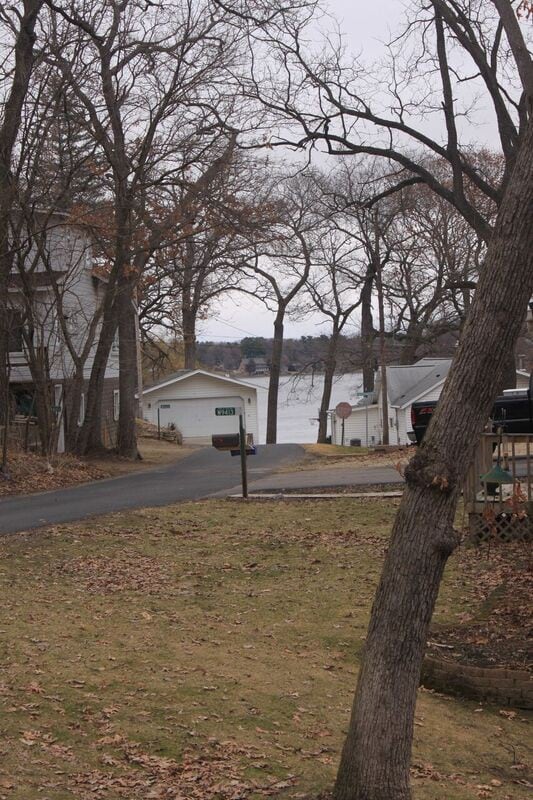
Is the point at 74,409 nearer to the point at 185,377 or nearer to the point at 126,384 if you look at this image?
the point at 126,384

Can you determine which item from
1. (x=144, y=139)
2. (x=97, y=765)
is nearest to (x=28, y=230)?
(x=144, y=139)

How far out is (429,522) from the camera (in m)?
4.60

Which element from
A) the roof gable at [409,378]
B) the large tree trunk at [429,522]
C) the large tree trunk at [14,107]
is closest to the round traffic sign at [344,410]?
the roof gable at [409,378]

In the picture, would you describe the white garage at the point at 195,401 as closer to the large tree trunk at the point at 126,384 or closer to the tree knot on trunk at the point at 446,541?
the large tree trunk at the point at 126,384

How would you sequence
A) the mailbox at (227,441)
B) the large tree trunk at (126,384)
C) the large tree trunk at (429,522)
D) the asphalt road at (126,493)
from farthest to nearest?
1. the large tree trunk at (126,384)
2. the mailbox at (227,441)
3. the asphalt road at (126,493)
4. the large tree trunk at (429,522)

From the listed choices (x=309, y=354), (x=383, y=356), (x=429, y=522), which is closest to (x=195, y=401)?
(x=309, y=354)

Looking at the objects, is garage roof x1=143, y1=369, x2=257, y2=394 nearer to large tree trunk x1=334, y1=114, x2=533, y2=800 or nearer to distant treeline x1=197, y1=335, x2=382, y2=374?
distant treeline x1=197, y1=335, x2=382, y2=374

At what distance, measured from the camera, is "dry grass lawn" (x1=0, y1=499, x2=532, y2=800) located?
5359 mm

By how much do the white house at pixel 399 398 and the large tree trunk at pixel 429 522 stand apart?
128 feet

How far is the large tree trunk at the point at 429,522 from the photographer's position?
4559 millimetres

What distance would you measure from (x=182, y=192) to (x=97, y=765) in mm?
22398

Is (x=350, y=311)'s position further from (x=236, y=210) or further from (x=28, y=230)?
(x=28, y=230)

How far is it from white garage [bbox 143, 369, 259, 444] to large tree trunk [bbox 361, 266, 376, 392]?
22.6 ft

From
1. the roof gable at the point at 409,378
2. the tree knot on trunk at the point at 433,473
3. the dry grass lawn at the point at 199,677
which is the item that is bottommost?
the dry grass lawn at the point at 199,677
